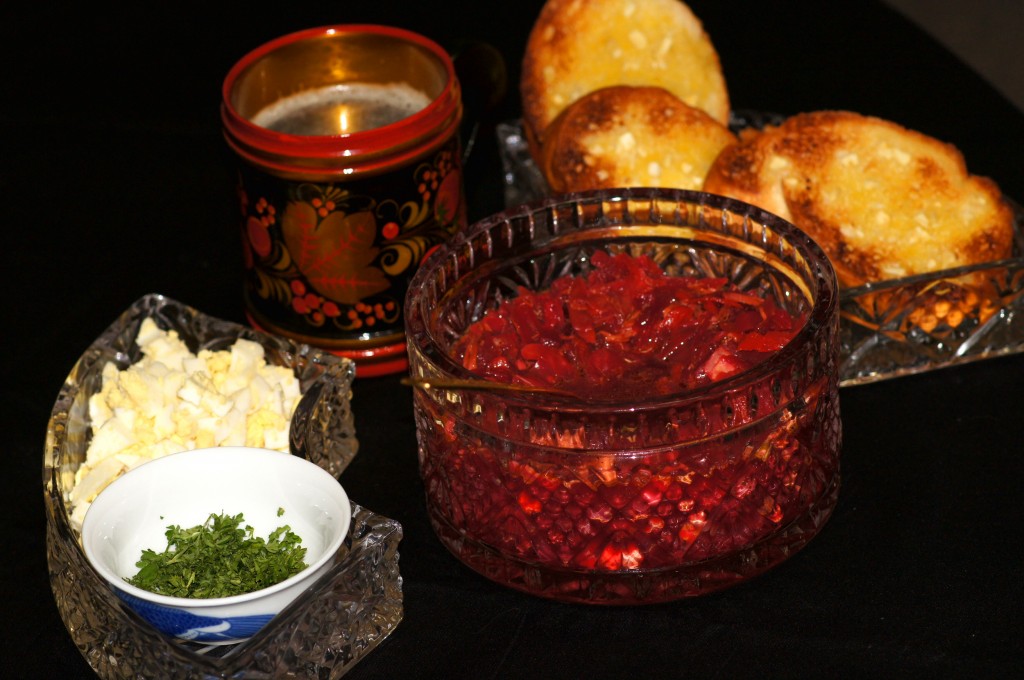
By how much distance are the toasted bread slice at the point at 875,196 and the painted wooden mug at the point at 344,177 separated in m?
0.42

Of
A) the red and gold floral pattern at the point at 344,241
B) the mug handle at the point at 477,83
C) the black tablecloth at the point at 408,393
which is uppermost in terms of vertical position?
the mug handle at the point at 477,83

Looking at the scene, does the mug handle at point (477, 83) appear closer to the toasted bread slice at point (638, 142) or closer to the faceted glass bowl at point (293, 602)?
the toasted bread slice at point (638, 142)

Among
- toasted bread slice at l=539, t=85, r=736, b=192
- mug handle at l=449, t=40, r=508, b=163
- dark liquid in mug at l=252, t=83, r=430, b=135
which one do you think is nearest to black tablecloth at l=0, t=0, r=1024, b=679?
mug handle at l=449, t=40, r=508, b=163

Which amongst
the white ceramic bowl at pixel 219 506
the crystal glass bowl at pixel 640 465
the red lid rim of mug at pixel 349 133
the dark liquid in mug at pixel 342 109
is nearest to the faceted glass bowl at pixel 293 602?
the white ceramic bowl at pixel 219 506

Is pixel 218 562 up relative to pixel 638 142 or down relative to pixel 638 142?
down

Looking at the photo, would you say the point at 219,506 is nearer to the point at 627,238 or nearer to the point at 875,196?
the point at 627,238

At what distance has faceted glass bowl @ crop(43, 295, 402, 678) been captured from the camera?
135 centimetres

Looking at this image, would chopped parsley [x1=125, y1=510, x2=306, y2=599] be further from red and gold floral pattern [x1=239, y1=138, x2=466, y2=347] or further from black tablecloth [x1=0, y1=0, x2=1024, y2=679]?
red and gold floral pattern [x1=239, y1=138, x2=466, y2=347]

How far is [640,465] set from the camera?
1.40 metres

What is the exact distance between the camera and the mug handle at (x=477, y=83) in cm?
204

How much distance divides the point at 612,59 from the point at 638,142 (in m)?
0.27

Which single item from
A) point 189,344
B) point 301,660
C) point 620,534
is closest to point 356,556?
point 301,660

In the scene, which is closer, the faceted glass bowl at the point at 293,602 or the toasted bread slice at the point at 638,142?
the faceted glass bowl at the point at 293,602

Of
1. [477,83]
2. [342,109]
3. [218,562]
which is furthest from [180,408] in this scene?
[477,83]
